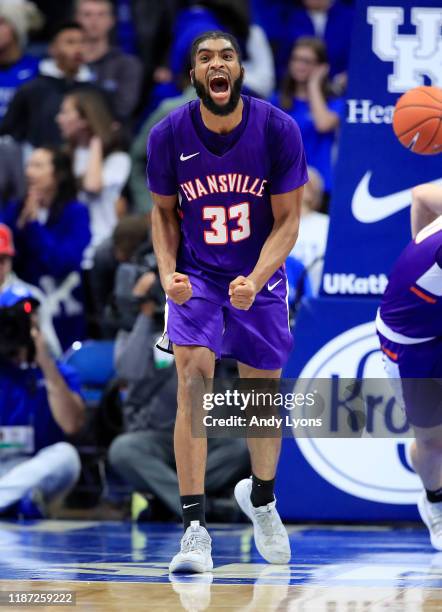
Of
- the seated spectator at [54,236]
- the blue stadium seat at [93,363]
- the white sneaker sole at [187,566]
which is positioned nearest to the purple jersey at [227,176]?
the white sneaker sole at [187,566]

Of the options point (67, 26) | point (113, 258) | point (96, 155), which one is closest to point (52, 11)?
point (67, 26)

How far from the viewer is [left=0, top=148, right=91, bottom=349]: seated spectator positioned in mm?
10203

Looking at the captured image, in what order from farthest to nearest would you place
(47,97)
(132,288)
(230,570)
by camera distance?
(47,97), (132,288), (230,570)

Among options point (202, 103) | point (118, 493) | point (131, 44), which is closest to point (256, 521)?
point (202, 103)

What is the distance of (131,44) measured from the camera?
13.1 m

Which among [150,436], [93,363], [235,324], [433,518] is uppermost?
[235,324]

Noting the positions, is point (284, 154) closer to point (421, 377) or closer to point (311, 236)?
point (421, 377)

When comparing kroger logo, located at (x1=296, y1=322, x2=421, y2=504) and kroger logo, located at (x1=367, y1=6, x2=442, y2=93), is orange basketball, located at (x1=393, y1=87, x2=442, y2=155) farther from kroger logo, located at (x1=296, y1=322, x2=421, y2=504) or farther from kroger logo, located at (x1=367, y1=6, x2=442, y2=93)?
kroger logo, located at (x1=296, y1=322, x2=421, y2=504)

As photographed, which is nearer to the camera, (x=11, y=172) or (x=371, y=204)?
(x=371, y=204)

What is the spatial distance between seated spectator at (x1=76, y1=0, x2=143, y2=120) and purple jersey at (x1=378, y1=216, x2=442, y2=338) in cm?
597

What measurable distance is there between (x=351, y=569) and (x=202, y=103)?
2.17 metres

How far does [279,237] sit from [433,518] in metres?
1.76

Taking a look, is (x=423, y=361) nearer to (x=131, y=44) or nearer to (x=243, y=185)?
(x=243, y=185)

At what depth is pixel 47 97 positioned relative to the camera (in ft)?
37.8
